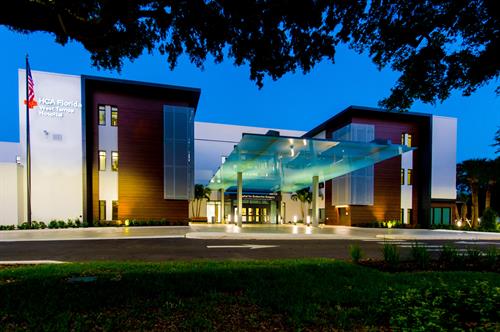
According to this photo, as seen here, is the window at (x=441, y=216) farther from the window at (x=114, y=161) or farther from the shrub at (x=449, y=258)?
the window at (x=114, y=161)

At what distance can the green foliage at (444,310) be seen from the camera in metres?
3.57

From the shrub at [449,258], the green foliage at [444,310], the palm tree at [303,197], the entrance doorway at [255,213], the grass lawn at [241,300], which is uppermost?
the green foliage at [444,310]

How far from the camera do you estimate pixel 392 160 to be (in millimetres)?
32344

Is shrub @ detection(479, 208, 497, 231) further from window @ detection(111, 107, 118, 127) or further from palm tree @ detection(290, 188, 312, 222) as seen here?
window @ detection(111, 107, 118, 127)

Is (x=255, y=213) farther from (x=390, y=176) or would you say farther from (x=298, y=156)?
(x=298, y=156)

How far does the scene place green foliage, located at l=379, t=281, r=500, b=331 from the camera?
3568 mm

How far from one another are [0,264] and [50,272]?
3.12m

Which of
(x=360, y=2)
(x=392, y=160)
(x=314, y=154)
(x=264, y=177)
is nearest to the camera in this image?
(x=360, y=2)

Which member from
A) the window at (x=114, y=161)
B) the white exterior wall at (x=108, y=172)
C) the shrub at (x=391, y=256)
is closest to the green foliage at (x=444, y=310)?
the shrub at (x=391, y=256)

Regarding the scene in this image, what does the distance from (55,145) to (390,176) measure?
112ft

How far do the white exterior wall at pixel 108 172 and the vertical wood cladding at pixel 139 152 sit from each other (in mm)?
392

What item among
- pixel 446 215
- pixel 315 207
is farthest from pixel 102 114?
pixel 446 215

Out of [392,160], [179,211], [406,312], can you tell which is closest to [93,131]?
[179,211]

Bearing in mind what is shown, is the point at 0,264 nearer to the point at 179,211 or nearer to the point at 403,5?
the point at 403,5
